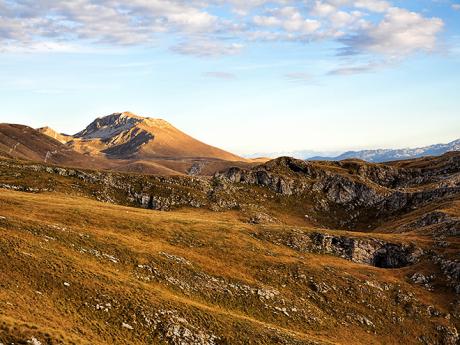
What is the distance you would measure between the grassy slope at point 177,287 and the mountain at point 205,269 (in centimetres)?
20

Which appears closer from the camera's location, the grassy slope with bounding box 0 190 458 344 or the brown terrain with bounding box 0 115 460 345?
the grassy slope with bounding box 0 190 458 344

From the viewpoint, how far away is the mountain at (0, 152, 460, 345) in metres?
43.6

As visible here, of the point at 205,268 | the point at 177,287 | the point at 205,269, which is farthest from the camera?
the point at 205,268

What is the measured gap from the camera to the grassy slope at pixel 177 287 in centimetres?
4194

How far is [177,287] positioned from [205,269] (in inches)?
312

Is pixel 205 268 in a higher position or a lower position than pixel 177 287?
higher

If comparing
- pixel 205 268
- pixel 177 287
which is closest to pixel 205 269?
pixel 205 268

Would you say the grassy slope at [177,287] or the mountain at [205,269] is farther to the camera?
the mountain at [205,269]

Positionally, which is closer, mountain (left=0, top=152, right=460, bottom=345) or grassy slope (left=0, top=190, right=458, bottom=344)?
grassy slope (left=0, top=190, right=458, bottom=344)

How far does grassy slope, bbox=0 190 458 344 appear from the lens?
41.9m

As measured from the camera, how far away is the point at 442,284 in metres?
77.5

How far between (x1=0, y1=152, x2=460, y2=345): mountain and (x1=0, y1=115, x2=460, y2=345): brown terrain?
0.69 ft

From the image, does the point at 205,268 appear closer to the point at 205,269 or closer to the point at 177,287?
the point at 205,269

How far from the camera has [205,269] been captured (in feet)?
213
